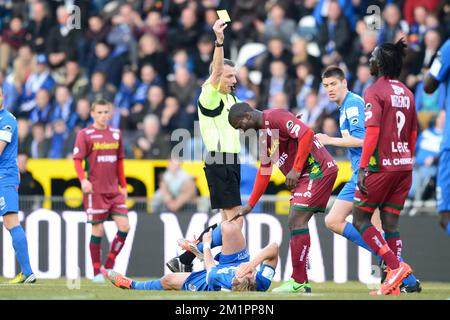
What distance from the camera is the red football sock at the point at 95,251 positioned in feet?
47.2

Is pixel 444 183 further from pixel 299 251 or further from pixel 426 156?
pixel 426 156

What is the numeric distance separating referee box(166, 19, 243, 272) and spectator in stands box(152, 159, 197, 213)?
353cm

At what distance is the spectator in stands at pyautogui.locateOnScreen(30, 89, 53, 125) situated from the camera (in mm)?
18781

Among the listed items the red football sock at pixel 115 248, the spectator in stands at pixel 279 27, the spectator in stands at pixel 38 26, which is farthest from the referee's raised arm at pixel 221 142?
the spectator in stands at pixel 38 26

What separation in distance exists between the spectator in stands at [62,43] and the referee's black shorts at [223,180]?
844 centimetres

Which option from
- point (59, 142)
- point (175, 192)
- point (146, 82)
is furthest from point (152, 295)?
point (146, 82)

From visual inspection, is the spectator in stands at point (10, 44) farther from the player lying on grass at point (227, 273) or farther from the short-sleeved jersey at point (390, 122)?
the short-sleeved jersey at point (390, 122)

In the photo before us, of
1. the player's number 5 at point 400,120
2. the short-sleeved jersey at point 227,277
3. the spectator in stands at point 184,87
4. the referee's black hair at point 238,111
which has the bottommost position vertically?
the short-sleeved jersey at point 227,277

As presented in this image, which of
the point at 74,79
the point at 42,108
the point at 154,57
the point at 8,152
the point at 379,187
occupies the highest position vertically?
the point at 154,57

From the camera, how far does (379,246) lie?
10.2m

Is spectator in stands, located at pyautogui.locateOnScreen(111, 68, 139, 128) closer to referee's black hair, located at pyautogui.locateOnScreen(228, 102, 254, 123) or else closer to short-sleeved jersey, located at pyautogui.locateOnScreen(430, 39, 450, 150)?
referee's black hair, located at pyautogui.locateOnScreen(228, 102, 254, 123)

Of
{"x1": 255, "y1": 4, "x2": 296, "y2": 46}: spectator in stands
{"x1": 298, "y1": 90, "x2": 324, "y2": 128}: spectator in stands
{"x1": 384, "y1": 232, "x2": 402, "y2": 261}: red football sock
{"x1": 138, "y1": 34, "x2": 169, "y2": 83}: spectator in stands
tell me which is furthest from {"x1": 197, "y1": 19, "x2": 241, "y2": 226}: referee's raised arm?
{"x1": 138, "y1": 34, "x2": 169, "y2": 83}: spectator in stands

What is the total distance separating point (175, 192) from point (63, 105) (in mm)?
4063

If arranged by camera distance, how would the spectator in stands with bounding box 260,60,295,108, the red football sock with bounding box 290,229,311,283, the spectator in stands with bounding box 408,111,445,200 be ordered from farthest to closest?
the spectator in stands with bounding box 260,60,295,108, the spectator in stands with bounding box 408,111,445,200, the red football sock with bounding box 290,229,311,283
